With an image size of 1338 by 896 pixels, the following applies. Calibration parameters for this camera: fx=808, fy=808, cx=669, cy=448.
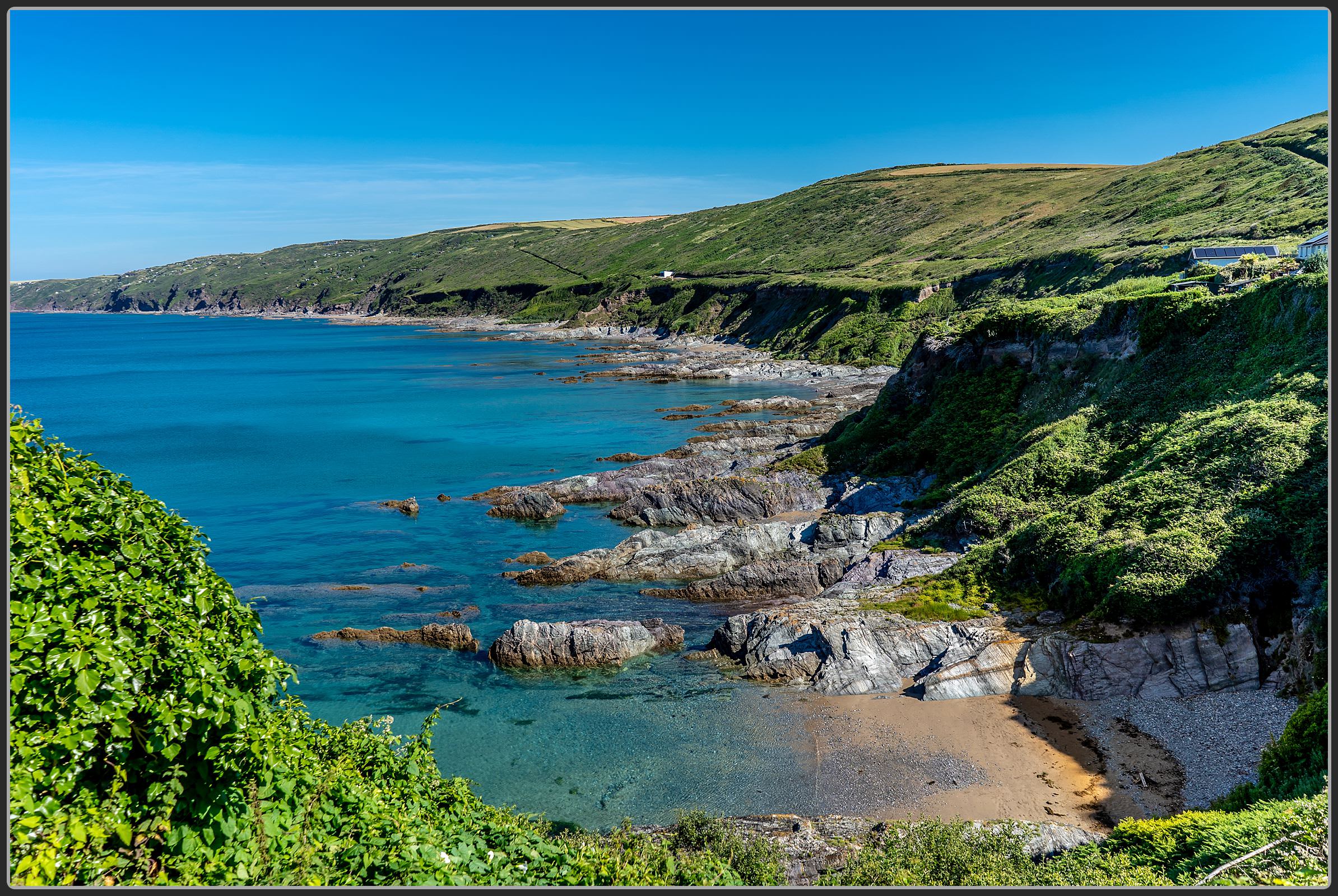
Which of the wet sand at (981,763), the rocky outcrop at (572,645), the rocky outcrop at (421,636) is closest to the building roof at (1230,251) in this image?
the wet sand at (981,763)

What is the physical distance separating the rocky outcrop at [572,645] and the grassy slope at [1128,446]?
13.6 metres

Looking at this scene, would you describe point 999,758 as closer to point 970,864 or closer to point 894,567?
point 970,864

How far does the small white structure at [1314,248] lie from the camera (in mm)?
40719

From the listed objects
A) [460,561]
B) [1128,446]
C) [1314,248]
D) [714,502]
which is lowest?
→ [460,561]

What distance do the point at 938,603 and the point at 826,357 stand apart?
87.2 metres

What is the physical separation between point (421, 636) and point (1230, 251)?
226 ft

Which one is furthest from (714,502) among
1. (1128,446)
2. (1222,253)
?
(1222,253)

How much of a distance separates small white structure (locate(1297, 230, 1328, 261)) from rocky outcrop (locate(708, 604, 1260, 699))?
25682 millimetres

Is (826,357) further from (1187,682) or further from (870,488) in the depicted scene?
(1187,682)

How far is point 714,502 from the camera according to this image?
46969 mm

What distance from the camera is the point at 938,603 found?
30.8m

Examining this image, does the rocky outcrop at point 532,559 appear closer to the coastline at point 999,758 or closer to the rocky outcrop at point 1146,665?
the coastline at point 999,758

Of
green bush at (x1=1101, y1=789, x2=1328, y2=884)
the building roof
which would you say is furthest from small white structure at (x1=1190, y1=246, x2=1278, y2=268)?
green bush at (x1=1101, y1=789, x2=1328, y2=884)

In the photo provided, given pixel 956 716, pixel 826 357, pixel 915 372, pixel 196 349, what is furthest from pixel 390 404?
pixel 196 349
